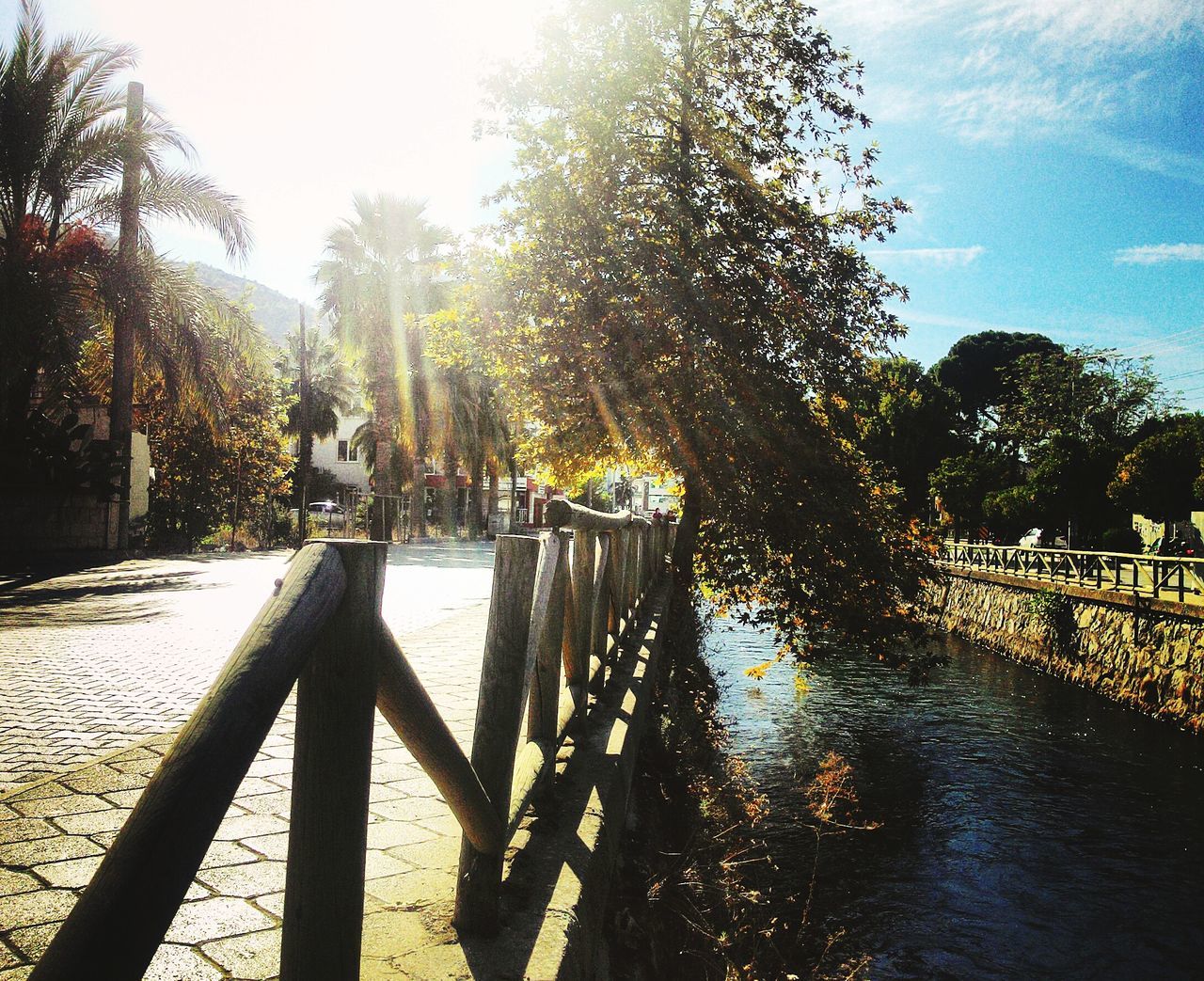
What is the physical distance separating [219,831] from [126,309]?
13.9 meters

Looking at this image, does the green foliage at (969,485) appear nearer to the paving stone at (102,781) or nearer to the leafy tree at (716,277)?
the leafy tree at (716,277)

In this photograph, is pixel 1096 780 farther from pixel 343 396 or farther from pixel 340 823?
pixel 343 396

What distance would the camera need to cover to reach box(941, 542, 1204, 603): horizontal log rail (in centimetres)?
1445

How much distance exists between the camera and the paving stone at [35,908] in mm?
2308

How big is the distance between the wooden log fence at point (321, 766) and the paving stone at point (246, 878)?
731 mm

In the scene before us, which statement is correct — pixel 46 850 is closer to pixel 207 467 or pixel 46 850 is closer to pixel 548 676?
pixel 548 676

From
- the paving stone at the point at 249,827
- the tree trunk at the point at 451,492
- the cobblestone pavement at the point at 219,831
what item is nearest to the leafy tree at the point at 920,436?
the tree trunk at the point at 451,492

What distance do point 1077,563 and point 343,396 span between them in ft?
132

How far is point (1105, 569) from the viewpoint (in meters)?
18.3

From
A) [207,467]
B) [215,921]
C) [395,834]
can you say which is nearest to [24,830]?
[215,921]

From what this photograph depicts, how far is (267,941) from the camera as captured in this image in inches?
89.2

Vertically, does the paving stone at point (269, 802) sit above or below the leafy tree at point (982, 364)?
below

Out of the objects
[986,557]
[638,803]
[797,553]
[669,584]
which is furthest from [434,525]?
[638,803]

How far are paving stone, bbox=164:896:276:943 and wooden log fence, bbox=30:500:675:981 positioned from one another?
0.60m
